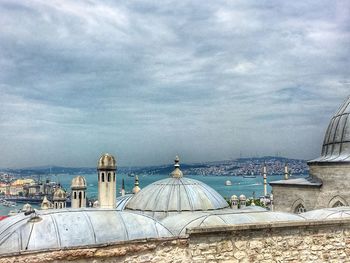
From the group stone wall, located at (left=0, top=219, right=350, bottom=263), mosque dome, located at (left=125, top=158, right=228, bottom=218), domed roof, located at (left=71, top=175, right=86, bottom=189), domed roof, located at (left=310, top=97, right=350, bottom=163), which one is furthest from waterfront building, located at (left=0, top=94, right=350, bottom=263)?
domed roof, located at (left=310, top=97, right=350, bottom=163)

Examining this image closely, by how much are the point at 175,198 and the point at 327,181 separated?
779 cm

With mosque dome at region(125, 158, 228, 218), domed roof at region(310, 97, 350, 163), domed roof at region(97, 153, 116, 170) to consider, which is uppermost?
domed roof at region(310, 97, 350, 163)

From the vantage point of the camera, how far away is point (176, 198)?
12188mm

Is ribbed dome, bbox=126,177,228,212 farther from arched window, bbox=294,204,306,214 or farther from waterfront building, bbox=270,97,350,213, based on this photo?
arched window, bbox=294,204,306,214

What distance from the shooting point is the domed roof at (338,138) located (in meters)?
16.8

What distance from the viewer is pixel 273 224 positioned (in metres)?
7.95

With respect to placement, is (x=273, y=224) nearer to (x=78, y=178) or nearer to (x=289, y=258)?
(x=289, y=258)

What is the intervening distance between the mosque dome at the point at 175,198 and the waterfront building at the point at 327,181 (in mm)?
5965

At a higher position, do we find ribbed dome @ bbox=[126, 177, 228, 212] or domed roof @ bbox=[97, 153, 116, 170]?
domed roof @ bbox=[97, 153, 116, 170]

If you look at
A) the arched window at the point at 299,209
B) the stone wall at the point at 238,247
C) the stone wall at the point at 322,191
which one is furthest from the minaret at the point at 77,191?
the arched window at the point at 299,209

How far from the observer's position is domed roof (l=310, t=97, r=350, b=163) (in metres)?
16.8

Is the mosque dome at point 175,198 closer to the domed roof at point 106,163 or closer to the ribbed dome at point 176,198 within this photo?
the ribbed dome at point 176,198

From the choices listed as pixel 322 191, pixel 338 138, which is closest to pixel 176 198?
pixel 322 191

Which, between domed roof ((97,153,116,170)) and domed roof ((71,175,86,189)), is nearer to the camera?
domed roof ((97,153,116,170))
